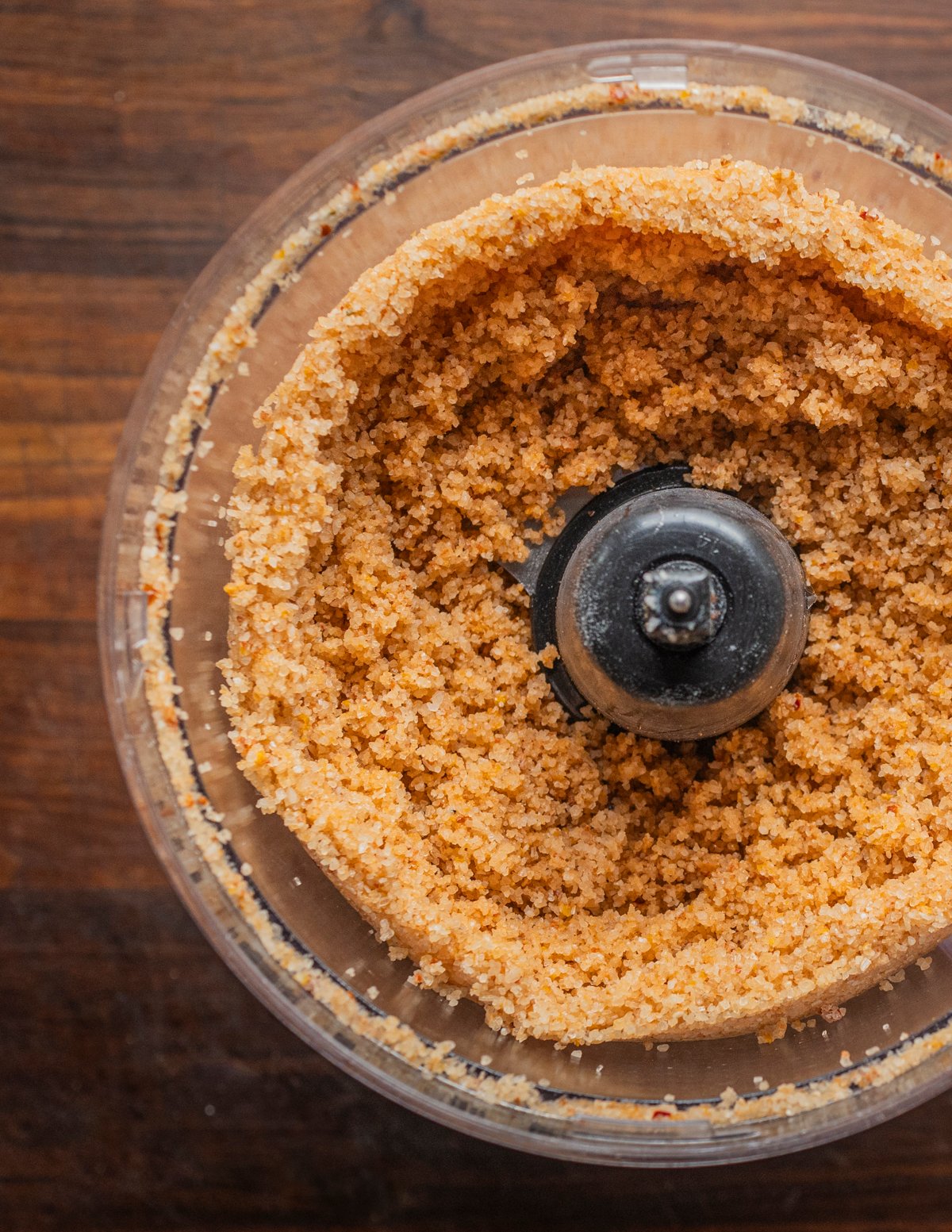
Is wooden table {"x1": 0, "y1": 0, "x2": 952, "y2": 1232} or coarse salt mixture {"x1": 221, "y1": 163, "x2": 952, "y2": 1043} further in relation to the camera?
wooden table {"x1": 0, "y1": 0, "x2": 952, "y2": 1232}

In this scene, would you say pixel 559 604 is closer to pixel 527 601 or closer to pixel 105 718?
pixel 527 601

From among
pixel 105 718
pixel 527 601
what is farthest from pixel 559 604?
pixel 105 718

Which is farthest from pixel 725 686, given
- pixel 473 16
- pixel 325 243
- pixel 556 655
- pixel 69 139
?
pixel 69 139

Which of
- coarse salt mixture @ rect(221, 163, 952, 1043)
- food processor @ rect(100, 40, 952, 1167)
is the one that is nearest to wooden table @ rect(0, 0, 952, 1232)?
food processor @ rect(100, 40, 952, 1167)

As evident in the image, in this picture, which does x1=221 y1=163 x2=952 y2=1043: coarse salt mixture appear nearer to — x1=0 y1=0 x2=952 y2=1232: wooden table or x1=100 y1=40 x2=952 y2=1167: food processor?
x1=100 y1=40 x2=952 y2=1167: food processor

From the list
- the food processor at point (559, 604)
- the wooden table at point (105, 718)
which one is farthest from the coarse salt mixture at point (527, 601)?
the wooden table at point (105, 718)
